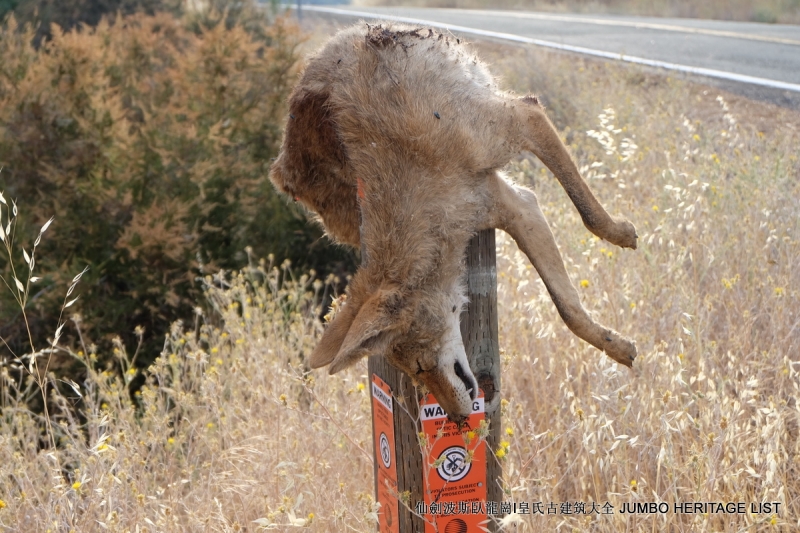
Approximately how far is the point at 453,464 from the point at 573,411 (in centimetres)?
89

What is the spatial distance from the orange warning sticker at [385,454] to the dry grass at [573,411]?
75 mm

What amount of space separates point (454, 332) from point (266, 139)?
184 inches

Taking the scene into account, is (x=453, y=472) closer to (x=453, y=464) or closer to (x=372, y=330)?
(x=453, y=464)

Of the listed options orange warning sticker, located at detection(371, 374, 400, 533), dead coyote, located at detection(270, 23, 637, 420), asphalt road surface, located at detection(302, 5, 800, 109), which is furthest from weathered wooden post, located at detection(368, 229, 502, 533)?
asphalt road surface, located at detection(302, 5, 800, 109)

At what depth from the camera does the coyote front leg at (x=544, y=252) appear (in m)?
2.21

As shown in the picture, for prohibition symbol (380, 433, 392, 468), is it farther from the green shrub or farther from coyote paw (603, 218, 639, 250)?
the green shrub

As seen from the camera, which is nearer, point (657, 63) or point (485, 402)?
point (485, 402)

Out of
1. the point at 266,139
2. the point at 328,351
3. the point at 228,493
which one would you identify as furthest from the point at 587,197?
the point at 266,139

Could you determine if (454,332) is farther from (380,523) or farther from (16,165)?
(16,165)

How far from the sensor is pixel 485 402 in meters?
2.41

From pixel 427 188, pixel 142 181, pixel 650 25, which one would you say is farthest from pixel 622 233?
pixel 650 25

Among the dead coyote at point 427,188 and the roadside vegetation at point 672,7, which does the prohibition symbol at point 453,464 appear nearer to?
the dead coyote at point 427,188

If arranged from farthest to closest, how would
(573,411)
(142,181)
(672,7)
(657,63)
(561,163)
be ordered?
(672,7)
(657,63)
(142,181)
(573,411)
(561,163)

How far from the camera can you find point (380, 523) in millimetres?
2605
